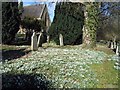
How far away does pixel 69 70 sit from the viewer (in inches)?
452

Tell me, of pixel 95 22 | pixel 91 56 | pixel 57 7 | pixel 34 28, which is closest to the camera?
pixel 91 56

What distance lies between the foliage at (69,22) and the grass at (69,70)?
986cm

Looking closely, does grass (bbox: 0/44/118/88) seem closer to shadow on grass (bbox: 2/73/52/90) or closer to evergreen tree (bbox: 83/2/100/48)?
shadow on grass (bbox: 2/73/52/90)

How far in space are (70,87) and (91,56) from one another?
15.9 feet

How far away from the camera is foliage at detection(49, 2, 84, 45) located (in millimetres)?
23219

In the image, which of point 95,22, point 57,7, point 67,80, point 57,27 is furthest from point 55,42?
point 67,80

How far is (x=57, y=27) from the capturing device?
25.2 m

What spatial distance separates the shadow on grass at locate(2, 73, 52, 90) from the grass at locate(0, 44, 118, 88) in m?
0.27

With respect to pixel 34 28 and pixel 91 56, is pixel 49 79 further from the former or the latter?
pixel 34 28

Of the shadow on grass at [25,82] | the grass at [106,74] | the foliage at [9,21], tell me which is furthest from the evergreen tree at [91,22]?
the shadow on grass at [25,82]

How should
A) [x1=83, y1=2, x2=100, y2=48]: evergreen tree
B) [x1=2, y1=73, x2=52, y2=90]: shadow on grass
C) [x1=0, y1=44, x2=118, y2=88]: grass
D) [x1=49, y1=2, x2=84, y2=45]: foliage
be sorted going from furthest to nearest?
[x1=49, y1=2, x2=84, y2=45]: foliage, [x1=83, y1=2, x2=100, y2=48]: evergreen tree, [x1=0, y1=44, x2=118, y2=88]: grass, [x1=2, y1=73, x2=52, y2=90]: shadow on grass

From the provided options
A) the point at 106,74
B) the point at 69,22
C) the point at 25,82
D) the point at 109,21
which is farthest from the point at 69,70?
the point at 109,21

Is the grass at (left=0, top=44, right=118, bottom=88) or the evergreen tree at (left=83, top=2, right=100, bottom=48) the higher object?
the evergreen tree at (left=83, top=2, right=100, bottom=48)

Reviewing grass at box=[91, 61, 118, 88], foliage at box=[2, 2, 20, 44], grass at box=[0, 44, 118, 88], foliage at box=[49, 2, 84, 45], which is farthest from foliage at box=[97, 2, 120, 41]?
grass at box=[91, 61, 118, 88]
